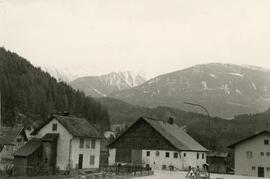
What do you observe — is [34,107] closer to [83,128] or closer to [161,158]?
[161,158]

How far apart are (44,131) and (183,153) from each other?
2912cm

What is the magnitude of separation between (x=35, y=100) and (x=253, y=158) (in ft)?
366

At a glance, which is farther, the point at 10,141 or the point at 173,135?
the point at 173,135

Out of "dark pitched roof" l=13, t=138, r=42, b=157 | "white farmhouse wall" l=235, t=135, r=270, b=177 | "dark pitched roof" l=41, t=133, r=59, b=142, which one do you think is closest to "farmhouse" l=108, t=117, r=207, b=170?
"white farmhouse wall" l=235, t=135, r=270, b=177

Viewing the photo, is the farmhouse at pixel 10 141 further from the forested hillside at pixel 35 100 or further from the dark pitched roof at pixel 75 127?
the forested hillside at pixel 35 100

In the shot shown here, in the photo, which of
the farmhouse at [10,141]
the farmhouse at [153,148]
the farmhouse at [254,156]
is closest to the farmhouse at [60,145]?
the farmhouse at [153,148]

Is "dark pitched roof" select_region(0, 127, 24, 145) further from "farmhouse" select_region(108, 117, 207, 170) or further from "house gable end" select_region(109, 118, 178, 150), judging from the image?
"house gable end" select_region(109, 118, 178, 150)

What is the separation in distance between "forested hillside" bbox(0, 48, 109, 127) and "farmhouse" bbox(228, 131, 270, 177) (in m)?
93.9

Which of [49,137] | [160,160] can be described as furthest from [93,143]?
[160,160]

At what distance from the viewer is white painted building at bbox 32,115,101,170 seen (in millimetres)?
65750

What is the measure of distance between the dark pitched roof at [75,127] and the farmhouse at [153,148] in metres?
17.5

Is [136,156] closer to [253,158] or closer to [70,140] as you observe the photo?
[253,158]

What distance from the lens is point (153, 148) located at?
286ft

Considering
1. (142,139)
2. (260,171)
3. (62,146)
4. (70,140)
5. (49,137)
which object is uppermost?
(142,139)
